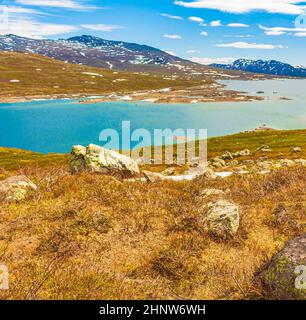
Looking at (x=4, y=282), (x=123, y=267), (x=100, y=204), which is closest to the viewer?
(x=4, y=282)

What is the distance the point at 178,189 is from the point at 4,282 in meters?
10.8

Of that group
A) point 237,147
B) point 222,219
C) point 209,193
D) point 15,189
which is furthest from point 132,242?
point 237,147

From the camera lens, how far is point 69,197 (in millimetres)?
15602

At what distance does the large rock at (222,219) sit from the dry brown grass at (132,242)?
295 mm

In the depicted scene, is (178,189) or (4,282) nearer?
(4,282)

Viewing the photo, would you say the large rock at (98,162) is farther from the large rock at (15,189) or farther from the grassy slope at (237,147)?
the grassy slope at (237,147)

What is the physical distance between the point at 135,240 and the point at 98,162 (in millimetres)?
12737

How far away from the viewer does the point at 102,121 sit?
154750 millimetres

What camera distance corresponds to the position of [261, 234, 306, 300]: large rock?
25.7ft

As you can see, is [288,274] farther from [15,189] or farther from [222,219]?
[15,189]

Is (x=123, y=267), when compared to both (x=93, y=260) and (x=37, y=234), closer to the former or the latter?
(x=93, y=260)
